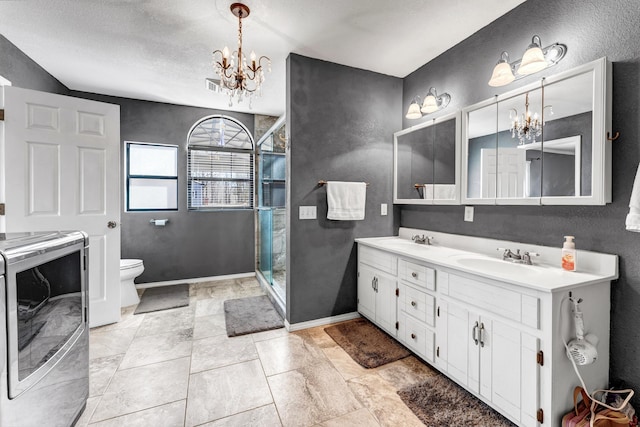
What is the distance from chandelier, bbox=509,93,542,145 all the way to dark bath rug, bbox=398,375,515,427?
5.30 ft

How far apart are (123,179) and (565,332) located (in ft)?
14.7

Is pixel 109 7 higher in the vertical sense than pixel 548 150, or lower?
higher

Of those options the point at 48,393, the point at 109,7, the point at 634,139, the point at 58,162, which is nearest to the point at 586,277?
the point at 634,139

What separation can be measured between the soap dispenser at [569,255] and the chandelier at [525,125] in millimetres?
650

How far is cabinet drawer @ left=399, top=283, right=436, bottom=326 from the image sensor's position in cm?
190

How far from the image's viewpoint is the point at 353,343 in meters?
2.31

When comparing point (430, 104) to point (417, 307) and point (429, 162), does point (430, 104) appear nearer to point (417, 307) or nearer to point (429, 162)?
point (429, 162)

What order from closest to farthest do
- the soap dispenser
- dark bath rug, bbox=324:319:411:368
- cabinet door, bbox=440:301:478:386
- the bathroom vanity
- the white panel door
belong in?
the bathroom vanity, the soap dispenser, cabinet door, bbox=440:301:478:386, dark bath rug, bbox=324:319:411:368, the white panel door

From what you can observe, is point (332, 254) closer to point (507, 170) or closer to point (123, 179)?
point (507, 170)

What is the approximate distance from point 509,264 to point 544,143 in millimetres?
768

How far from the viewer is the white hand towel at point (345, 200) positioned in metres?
2.59

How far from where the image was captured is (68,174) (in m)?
2.42

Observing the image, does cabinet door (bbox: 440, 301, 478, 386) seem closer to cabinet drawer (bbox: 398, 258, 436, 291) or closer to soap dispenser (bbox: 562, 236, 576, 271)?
cabinet drawer (bbox: 398, 258, 436, 291)

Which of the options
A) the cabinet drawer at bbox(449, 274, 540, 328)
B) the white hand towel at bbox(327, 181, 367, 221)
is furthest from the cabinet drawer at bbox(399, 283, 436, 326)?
the white hand towel at bbox(327, 181, 367, 221)
